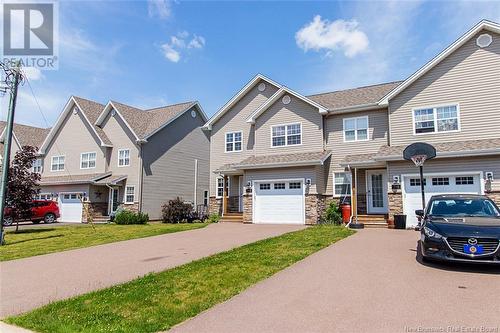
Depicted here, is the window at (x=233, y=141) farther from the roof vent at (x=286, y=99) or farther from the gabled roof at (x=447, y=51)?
the gabled roof at (x=447, y=51)

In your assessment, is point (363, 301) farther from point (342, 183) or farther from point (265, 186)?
point (265, 186)

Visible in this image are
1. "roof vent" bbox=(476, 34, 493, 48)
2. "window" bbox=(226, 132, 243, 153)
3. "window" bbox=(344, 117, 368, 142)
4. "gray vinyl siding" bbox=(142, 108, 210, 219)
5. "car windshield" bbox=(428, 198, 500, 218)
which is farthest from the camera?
"gray vinyl siding" bbox=(142, 108, 210, 219)

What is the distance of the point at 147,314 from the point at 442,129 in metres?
16.5

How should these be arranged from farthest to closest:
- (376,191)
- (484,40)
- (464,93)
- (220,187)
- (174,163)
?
(174,163) → (220,187) → (376,191) → (464,93) → (484,40)

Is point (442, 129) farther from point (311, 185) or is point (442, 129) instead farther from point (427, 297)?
point (427, 297)

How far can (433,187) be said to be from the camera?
15828 millimetres

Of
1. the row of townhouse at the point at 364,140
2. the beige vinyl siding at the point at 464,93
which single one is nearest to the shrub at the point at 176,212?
the row of townhouse at the point at 364,140

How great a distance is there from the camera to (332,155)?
794 inches

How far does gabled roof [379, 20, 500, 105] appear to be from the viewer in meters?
15.9

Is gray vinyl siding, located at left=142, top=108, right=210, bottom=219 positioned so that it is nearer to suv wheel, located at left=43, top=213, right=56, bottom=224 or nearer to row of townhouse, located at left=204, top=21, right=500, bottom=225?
row of townhouse, located at left=204, top=21, right=500, bottom=225

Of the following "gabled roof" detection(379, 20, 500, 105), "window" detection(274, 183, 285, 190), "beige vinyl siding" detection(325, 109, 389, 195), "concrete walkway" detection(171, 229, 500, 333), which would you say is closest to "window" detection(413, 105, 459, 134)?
"gabled roof" detection(379, 20, 500, 105)

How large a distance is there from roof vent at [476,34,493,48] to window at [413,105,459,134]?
10.2ft

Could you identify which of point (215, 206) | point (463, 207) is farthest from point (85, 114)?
point (463, 207)

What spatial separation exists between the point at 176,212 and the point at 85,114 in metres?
12.6
